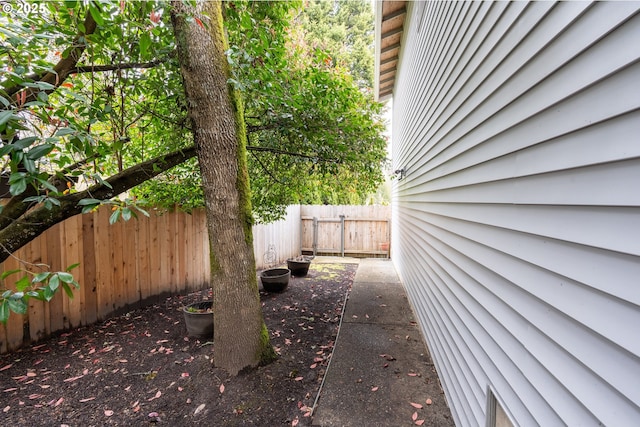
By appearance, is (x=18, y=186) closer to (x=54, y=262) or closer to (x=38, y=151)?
(x=38, y=151)

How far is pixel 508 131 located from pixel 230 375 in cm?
289

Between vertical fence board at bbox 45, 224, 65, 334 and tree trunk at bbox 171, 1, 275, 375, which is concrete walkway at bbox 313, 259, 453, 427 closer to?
tree trunk at bbox 171, 1, 275, 375

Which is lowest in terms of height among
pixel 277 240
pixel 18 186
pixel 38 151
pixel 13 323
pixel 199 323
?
pixel 199 323

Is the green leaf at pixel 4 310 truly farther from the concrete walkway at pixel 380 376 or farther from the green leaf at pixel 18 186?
the concrete walkway at pixel 380 376

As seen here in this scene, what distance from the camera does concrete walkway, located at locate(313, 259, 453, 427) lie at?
209 cm

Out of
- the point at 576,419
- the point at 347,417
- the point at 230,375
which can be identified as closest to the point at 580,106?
the point at 576,419

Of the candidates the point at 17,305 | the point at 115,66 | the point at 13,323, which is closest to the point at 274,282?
the point at 13,323

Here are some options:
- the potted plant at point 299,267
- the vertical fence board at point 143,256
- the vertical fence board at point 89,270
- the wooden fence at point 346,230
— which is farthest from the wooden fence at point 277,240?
the vertical fence board at point 89,270

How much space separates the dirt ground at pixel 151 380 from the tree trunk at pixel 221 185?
A: 291 millimetres

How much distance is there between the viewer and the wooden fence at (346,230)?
9211mm

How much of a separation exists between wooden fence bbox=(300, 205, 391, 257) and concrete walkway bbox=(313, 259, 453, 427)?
4945 millimetres

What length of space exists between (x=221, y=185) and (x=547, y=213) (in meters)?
2.43

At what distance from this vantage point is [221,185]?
2.64 meters

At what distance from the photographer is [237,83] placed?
2.49 meters
